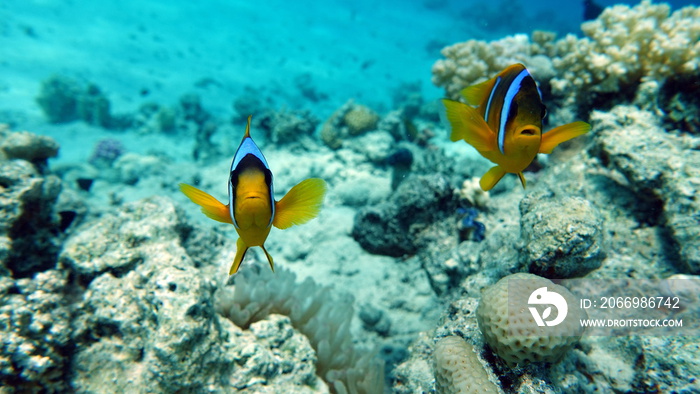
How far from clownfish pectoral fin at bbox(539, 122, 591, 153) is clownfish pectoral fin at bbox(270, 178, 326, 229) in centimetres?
114

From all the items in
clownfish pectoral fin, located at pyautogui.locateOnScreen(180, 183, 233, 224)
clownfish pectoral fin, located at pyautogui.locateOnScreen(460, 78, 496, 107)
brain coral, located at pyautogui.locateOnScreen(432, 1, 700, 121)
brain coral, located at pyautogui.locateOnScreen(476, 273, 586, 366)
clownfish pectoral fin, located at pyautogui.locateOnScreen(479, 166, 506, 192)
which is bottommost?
brain coral, located at pyautogui.locateOnScreen(476, 273, 586, 366)

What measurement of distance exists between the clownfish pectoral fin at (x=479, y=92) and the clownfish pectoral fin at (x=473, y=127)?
8.7 inches

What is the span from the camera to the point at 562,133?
169 cm

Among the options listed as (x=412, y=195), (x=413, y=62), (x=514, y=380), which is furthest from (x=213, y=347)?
(x=413, y=62)

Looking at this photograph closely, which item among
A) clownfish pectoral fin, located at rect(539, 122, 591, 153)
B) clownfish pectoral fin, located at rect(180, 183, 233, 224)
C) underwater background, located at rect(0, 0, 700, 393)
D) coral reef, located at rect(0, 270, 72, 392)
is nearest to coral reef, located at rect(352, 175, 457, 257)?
underwater background, located at rect(0, 0, 700, 393)

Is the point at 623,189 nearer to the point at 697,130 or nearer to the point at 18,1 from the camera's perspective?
the point at 697,130

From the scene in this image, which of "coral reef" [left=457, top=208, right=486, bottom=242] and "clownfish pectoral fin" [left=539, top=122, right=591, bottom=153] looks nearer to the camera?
"clownfish pectoral fin" [left=539, top=122, right=591, bottom=153]

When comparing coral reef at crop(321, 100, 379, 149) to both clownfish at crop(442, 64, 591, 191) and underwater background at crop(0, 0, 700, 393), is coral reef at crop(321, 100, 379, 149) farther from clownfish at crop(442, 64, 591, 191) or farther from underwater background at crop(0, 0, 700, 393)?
clownfish at crop(442, 64, 591, 191)

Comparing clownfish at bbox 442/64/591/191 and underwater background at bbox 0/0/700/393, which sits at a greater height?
clownfish at bbox 442/64/591/191

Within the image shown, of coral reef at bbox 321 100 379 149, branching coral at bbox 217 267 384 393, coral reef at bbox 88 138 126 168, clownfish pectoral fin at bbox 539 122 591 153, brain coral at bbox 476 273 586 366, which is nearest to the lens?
clownfish pectoral fin at bbox 539 122 591 153

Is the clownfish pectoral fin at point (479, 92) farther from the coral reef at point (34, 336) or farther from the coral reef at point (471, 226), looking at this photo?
the coral reef at point (34, 336)

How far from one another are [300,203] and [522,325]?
138 centimetres

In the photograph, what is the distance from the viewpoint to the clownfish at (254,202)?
4.34ft

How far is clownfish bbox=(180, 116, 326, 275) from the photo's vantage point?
1324mm
